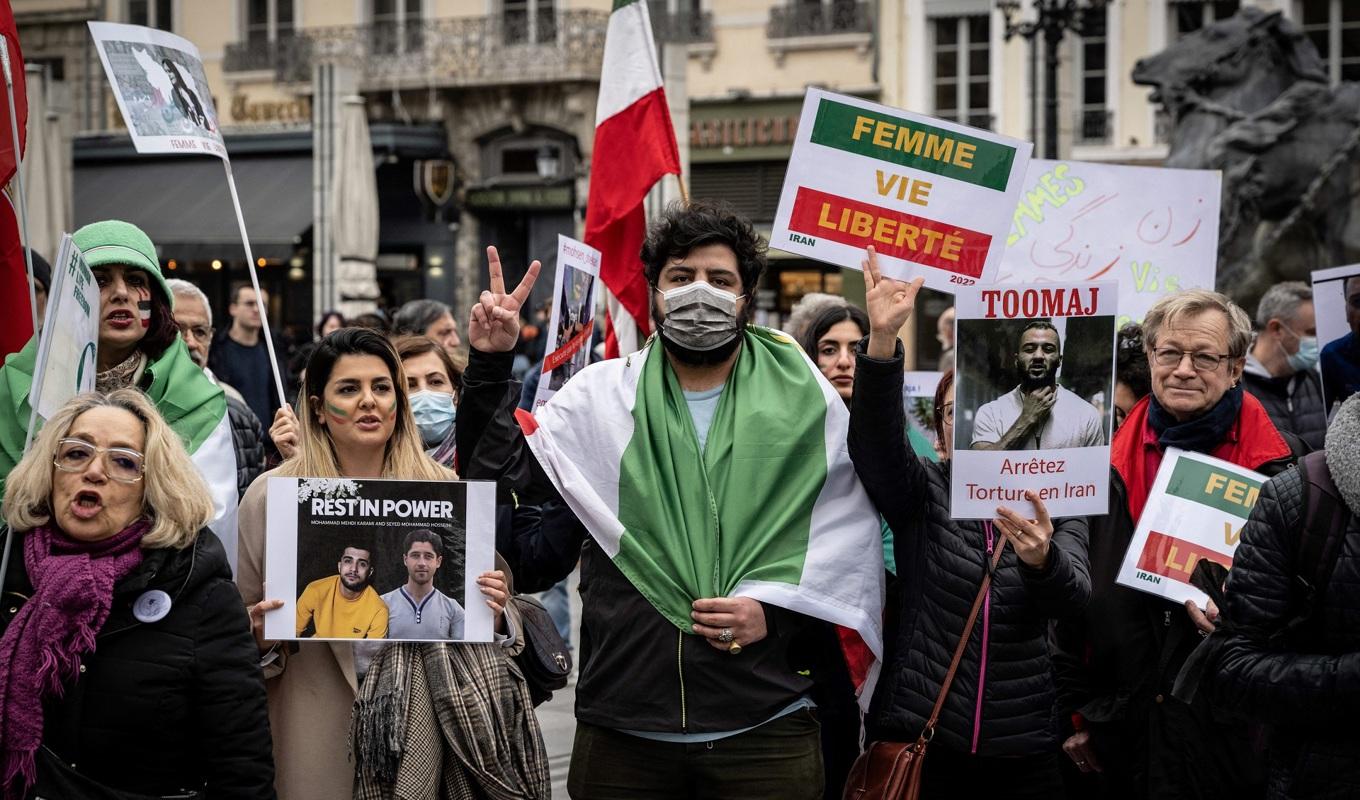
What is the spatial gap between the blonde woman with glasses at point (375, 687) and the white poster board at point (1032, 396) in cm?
109

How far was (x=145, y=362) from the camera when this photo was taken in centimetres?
446

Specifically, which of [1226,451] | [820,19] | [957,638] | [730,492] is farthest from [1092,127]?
[730,492]

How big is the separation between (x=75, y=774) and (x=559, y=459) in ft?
3.94

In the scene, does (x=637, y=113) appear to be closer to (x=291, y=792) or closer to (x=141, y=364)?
(x=141, y=364)

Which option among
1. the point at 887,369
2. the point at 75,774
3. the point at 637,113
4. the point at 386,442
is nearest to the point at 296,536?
the point at 386,442

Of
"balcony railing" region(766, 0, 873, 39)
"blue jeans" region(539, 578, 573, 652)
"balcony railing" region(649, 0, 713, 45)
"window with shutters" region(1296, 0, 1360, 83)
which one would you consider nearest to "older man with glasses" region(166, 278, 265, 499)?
"blue jeans" region(539, 578, 573, 652)

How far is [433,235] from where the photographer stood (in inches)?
1148

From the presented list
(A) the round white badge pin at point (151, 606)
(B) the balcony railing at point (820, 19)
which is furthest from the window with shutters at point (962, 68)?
(A) the round white badge pin at point (151, 606)

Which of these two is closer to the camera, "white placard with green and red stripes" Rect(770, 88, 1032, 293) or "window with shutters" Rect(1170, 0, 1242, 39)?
"white placard with green and red stripes" Rect(770, 88, 1032, 293)

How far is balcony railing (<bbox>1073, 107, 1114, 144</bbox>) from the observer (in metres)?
25.1

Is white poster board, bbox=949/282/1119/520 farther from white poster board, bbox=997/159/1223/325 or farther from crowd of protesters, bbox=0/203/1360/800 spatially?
white poster board, bbox=997/159/1223/325

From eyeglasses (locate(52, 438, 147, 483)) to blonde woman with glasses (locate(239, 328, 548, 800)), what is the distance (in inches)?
19.2

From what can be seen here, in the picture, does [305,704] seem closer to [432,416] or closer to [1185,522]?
[432,416]

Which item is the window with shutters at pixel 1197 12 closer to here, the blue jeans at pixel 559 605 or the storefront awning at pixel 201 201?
the storefront awning at pixel 201 201
